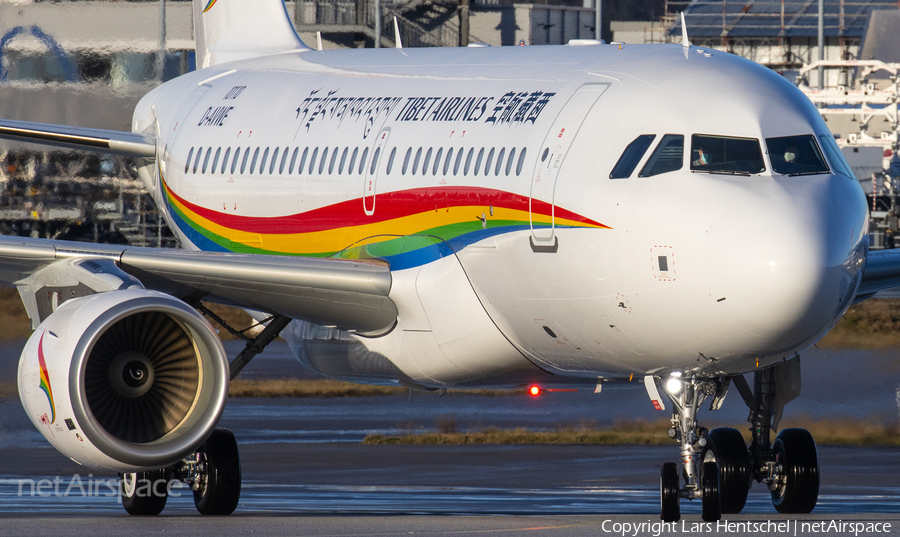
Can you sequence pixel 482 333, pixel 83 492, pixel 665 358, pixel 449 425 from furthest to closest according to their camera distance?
pixel 449 425 → pixel 83 492 → pixel 482 333 → pixel 665 358

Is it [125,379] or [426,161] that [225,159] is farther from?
[125,379]

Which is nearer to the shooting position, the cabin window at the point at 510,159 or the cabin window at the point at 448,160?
the cabin window at the point at 510,159

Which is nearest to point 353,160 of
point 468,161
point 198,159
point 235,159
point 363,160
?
point 363,160

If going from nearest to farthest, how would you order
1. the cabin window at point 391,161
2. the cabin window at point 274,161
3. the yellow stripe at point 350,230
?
the yellow stripe at point 350,230 → the cabin window at point 391,161 → the cabin window at point 274,161

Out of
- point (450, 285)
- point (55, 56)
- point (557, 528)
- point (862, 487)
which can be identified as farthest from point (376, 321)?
point (55, 56)

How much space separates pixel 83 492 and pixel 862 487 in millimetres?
8139

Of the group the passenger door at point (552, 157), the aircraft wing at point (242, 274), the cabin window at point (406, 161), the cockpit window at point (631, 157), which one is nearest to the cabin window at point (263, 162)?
the cabin window at point (406, 161)

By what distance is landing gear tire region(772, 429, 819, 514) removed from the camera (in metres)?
14.0

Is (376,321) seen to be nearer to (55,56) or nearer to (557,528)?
(557,528)

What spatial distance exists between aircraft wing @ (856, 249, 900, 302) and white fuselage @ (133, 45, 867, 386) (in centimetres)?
245

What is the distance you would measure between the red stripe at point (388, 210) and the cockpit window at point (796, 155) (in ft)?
4.44

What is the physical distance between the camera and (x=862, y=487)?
16609 millimetres

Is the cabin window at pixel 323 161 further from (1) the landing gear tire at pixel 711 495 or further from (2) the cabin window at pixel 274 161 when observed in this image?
(1) the landing gear tire at pixel 711 495

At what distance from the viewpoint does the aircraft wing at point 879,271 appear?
14.2 metres
